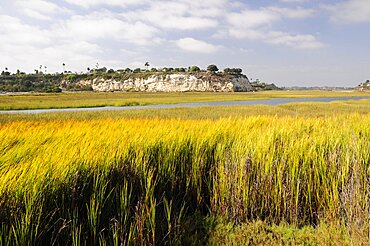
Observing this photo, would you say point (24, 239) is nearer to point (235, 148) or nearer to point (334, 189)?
point (235, 148)

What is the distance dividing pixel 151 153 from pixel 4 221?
2982 mm

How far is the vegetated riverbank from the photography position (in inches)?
131

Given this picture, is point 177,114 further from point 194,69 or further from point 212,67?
point 212,67

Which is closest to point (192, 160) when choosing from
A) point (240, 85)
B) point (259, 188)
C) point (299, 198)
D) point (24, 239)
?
point (259, 188)

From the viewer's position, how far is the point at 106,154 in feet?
15.1

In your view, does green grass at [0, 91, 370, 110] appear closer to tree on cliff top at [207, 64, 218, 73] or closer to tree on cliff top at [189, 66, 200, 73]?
tree on cliff top at [189, 66, 200, 73]

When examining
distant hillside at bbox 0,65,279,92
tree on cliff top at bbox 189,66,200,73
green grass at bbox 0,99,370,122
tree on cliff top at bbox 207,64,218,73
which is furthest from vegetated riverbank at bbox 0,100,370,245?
tree on cliff top at bbox 207,64,218,73

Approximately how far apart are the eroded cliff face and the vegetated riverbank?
12725 cm

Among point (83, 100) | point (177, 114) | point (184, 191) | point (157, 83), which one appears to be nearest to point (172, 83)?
point (157, 83)

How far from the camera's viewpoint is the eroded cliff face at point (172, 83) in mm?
132750

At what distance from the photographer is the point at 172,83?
13462 centimetres

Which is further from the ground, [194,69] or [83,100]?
[194,69]

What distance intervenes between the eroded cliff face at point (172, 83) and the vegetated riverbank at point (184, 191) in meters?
127

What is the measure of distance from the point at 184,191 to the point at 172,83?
13130 cm
